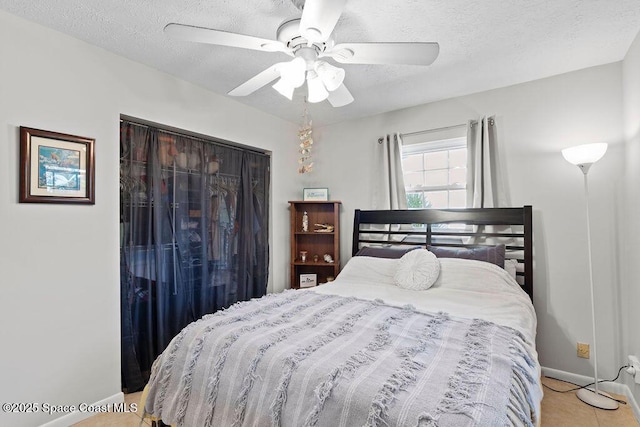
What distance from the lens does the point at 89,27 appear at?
198 centimetres

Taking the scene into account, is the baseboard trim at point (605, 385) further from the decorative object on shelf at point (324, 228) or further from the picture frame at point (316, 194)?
the picture frame at point (316, 194)

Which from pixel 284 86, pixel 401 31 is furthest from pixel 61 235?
pixel 401 31

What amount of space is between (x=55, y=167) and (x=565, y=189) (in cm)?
376

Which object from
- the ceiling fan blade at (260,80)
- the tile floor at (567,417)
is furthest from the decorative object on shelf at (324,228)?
the tile floor at (567,417)

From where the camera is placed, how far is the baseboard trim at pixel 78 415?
197 cm

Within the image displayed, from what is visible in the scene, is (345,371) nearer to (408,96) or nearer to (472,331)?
(472,331)

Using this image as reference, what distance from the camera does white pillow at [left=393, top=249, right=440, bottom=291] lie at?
254 centimetres

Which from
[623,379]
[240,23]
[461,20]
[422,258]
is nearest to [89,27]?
[240,23]

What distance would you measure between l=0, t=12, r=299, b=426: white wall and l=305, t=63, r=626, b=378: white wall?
305 centimetres

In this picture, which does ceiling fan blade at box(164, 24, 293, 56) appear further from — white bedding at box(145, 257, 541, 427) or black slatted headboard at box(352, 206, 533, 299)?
black slatted headboard at box(352, 206, 533, 299)

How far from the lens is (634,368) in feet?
6.90

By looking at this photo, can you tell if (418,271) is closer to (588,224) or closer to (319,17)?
(588,224)

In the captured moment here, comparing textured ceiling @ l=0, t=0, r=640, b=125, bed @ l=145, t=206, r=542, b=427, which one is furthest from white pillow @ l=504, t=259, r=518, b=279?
textured ceiling @ l=0, t=0, r=640, b=125

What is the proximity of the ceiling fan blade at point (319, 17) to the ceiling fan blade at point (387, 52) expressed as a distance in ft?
0.70
